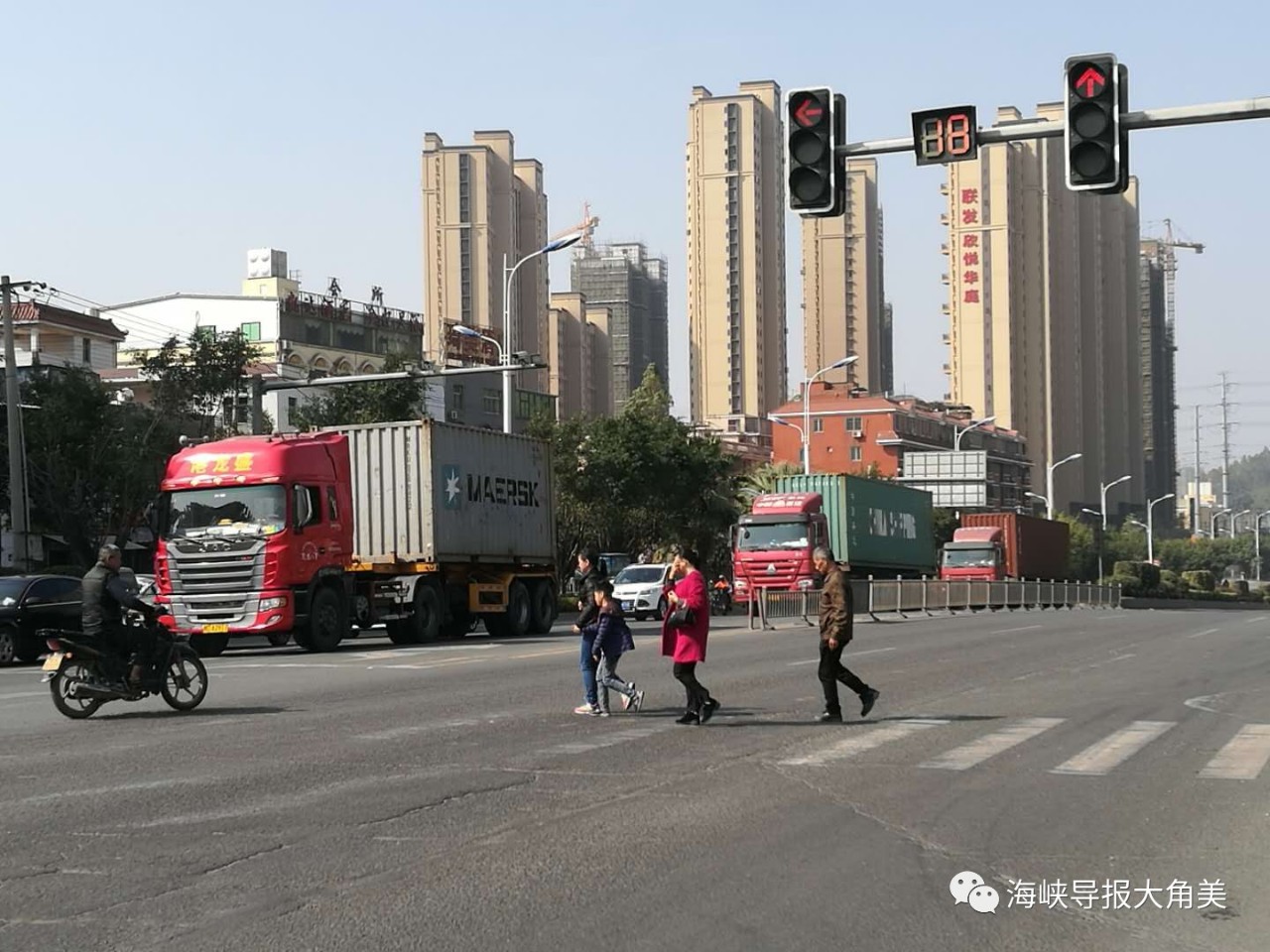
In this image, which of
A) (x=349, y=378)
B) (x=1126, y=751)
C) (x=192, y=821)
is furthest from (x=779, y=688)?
(x=349, y=378)

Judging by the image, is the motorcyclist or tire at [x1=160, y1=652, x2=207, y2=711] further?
tire at [x1=160, y1=652, x2=207, y2=711]

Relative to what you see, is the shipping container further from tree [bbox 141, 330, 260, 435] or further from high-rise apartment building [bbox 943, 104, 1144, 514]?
high-rise apartment building [bbox 943, 104, 1144, 514]

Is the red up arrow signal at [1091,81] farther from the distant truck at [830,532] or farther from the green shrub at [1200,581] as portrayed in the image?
the green shrub at [1200,581]

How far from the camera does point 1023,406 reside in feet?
569

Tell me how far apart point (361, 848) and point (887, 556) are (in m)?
53.0

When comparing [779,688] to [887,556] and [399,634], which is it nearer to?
[399,634]

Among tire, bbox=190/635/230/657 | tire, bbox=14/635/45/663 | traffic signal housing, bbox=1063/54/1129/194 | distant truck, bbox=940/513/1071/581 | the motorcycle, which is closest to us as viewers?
traffic signal housing, bbox=1063/54/1129/194

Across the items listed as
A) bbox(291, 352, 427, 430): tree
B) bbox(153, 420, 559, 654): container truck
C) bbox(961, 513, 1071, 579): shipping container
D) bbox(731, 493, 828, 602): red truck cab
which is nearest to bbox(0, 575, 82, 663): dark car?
bbox(153, 420, 559, 654): container truck

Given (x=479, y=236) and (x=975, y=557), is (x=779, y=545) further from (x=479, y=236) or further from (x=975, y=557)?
(x=479, y=236)

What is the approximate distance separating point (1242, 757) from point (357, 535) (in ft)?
68.4

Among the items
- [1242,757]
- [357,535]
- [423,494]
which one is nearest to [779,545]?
[423,494]

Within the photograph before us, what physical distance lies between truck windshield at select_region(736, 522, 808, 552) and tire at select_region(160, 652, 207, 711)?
30.7 m

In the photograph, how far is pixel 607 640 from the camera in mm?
15992

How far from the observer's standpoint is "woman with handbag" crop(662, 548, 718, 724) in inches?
603
